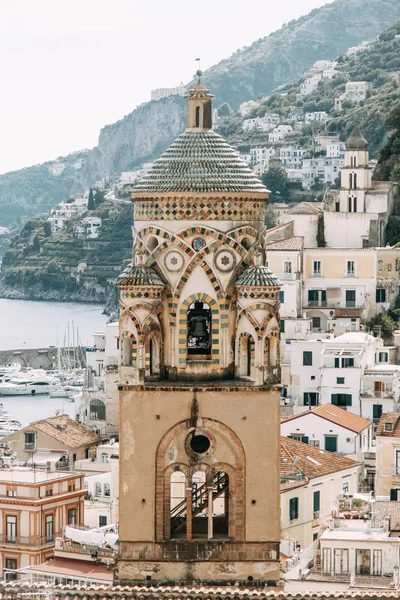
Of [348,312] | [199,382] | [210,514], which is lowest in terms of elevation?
[210,514]

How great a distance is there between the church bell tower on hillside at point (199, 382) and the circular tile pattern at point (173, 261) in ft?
0.06

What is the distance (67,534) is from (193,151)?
28.0m

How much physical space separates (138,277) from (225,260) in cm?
107

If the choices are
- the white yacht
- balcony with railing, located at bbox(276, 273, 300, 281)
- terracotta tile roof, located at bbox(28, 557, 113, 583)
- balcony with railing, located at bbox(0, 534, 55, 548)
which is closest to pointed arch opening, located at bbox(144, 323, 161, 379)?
terracotta tile roof, located at bbox(28, 557, 113, 583)

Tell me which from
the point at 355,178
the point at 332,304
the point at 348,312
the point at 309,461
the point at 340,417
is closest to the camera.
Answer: the point at 309,461

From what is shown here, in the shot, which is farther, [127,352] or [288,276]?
[288,276]

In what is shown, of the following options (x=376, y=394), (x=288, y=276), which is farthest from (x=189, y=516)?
(x=288, y=276)

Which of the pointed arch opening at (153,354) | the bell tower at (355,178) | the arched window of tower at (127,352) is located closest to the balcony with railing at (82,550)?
the pointed arch opening at (153,354)

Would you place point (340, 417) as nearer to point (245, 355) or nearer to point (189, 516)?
point (245, 355)

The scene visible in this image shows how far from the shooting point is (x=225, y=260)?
906 inches

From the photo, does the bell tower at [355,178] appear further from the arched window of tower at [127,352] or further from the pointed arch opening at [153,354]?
the arched window of tower at [127,352]

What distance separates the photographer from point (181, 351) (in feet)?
75.0

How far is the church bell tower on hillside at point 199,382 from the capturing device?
2280 centimetres

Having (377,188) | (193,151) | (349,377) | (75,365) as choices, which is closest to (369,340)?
(349,377)
